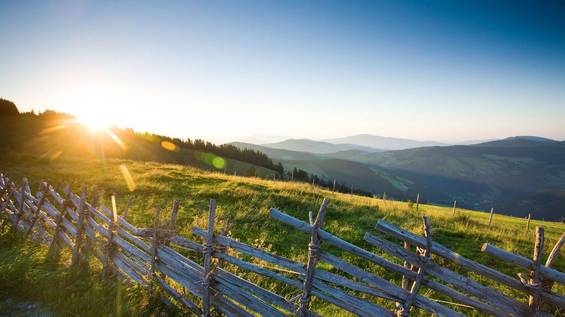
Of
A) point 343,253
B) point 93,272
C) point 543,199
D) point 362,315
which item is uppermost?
point 362,315

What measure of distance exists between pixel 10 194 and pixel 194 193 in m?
8.93

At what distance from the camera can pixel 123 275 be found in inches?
249

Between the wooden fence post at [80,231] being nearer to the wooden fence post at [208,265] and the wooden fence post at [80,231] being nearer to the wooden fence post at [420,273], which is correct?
the wooden fence post at [208,265]

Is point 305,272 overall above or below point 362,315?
above

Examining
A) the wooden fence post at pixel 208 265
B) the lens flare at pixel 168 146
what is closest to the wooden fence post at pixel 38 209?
the wooden fence post at pixel 208 265

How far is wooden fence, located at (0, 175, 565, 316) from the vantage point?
344 centimetres

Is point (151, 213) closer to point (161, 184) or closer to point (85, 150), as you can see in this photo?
point (161, 184)

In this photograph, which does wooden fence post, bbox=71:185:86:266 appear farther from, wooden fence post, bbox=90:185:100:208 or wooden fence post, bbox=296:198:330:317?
wooden fence post, bbox=296:198:330:317

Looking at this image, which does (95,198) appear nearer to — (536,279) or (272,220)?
(272,220)

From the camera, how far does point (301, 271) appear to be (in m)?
4.38

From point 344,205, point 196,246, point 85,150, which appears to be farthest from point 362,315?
point 85,150

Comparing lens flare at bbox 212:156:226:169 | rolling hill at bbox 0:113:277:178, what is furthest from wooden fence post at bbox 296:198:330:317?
lens flare at bbox 212:156:226:169

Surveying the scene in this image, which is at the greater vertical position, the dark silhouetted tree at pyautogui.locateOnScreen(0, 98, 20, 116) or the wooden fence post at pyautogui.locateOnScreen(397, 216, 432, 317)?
the dark silhouetted tree at pyautogui.locateOnScreen(0, 98, 20, 116)

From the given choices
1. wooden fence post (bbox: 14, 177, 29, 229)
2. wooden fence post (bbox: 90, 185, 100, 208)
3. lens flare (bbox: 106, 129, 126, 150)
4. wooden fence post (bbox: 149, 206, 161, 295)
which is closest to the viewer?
wooden fence post (bbox: 149, 206, 161, 295)
